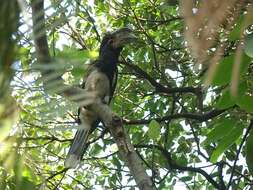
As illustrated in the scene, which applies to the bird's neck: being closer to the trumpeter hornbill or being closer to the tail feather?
the trumpeter hornbill

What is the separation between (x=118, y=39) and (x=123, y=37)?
6 cm

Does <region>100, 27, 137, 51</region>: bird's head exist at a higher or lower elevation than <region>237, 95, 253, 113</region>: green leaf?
higher

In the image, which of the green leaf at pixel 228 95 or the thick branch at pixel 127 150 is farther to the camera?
the thick branch at pixel 127 150

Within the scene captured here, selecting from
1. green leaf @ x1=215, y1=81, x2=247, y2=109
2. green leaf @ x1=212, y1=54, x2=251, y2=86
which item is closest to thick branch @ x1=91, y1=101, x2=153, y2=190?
green leaf @ x1=215, y1=81, x2=247, y2=109

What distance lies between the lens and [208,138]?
155 centimetres

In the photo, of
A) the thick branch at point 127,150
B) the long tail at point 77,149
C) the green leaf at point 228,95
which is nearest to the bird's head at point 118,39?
the long tail at point 77,149

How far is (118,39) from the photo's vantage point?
12.9ft

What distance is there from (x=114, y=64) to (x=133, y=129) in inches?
19.6

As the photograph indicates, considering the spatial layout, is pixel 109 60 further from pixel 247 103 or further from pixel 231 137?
pixel 247 103

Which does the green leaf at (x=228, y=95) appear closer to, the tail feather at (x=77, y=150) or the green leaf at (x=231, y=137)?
the green leaf at (x=231, y=137)

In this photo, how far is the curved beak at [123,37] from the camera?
3.78 m

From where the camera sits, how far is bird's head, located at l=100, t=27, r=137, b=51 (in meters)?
3.80

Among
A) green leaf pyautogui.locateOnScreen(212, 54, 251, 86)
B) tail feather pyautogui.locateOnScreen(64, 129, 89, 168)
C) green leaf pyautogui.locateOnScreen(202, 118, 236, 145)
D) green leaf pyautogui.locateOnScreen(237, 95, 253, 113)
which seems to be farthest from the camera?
tail feather pyautogui.locateOnScreen(64, 129, 89, 168)

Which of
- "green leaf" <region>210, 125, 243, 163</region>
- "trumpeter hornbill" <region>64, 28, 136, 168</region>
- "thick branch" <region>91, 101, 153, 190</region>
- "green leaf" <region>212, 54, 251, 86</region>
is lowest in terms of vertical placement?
"green leaf" <region>212, 54, 251, 86</region>
